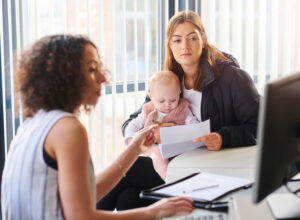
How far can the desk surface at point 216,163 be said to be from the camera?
2.08 m

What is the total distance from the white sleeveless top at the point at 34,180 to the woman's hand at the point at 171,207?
29 centimetres

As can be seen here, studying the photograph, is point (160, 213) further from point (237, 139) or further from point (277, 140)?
point (237, 139)

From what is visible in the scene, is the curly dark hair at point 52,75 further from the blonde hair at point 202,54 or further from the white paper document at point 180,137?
the blonde hair at point 202,54

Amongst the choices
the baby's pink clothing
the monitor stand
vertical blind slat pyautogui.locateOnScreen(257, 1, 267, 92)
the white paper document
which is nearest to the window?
vertical blind slat pyautogui.locateOnScreen(257, 1, 267, 92)

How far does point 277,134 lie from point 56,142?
587 mm

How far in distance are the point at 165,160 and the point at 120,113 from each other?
1.11m

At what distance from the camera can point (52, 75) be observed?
1.54m

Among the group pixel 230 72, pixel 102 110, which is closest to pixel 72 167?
pixel 230 72

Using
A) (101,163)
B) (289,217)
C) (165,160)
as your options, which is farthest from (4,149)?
(289,217)

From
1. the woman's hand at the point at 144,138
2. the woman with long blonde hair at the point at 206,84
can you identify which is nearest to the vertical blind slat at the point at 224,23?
the woman with long blonde hair at the point at 206,84

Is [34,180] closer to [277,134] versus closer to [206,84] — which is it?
[277,134]

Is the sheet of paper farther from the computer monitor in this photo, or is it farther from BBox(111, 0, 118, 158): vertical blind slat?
BBox(111, 0, 118, 158): vertical blind slat

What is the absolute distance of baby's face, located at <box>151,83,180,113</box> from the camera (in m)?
2.66

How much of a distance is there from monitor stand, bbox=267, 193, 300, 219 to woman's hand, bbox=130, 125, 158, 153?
0.58 m
